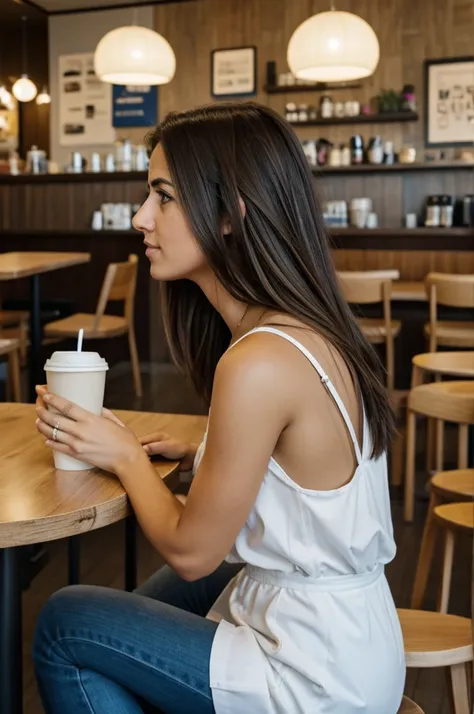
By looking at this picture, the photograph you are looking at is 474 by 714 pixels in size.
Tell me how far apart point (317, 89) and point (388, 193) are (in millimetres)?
1582

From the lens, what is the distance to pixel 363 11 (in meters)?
7.51

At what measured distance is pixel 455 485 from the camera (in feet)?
7.68

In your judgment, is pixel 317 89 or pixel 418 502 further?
pixel 317 89

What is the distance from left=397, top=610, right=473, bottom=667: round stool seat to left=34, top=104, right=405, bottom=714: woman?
89 mm

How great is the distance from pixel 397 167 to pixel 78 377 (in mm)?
5587

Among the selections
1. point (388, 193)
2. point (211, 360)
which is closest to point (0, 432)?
point (211, 360)

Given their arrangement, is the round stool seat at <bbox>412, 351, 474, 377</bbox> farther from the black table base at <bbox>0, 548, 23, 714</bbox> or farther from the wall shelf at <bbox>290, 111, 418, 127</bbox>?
the wall shelf at <bbox>290, 111, 418, 127</bbox>

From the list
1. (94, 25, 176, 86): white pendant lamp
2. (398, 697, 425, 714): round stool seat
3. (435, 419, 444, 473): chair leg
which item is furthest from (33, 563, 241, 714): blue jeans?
(94, 25, 176, 86): white pendant lamp

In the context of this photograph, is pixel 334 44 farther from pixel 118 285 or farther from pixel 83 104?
pixel 83 104

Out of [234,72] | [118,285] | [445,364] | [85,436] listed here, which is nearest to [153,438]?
[85,436]

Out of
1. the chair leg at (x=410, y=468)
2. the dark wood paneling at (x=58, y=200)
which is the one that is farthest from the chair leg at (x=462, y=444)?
the dark wood paneling at (x=58, y=200)

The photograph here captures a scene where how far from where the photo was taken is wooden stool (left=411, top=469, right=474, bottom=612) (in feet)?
7.09

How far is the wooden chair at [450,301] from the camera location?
14.4 feet

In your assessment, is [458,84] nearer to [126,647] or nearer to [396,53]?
[396,53]
